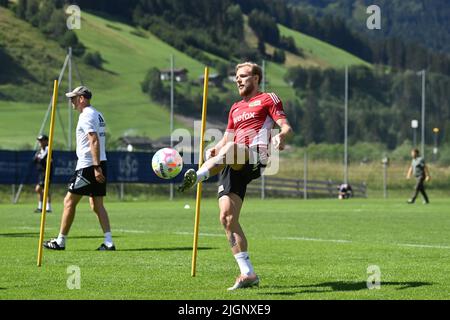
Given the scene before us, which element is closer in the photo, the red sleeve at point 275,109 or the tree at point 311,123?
the red sleeve at point 275,109

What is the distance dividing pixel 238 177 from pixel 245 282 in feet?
3.57

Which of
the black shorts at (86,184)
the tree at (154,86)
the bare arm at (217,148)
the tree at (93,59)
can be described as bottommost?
the black shorts at (86,184)

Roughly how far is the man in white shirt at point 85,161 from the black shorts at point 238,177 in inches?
179

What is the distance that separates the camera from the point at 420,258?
14.7 m

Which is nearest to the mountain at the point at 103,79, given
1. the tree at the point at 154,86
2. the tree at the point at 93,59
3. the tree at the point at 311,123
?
the tree at the point at 93,59

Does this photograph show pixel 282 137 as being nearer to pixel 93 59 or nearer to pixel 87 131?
pixel 87 131

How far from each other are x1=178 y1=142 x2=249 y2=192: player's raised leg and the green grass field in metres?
1.10

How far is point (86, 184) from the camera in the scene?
1569 cm

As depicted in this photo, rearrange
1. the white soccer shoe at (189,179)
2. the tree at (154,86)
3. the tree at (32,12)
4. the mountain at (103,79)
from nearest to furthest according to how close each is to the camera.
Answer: the white soccer shoe at (189,179)
the mountain at (103,79)
the tree at (154,86)
the tree at (32,12)

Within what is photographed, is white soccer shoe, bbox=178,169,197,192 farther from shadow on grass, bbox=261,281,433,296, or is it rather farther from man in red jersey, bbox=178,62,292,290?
shadow on grass, bbox=261,281,433,296

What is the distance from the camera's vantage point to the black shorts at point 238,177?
36.8ft

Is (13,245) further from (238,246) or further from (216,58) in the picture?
(216,58)

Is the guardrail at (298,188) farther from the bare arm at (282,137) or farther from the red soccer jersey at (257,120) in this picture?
the bare arm at (282,137)

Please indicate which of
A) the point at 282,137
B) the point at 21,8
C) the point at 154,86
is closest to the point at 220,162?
the point at 282,137
